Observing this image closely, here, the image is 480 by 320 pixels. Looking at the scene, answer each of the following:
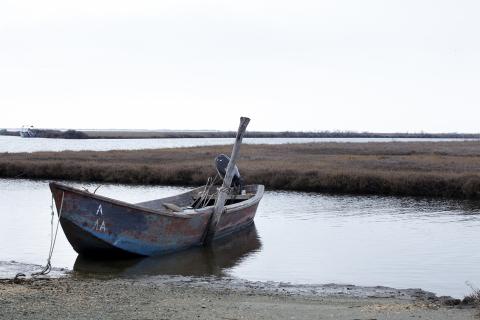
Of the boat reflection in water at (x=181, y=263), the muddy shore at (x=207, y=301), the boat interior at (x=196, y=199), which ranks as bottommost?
the boat reflection in water at (x=181, y=263)

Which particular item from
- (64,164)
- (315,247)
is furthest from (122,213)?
(64,164)

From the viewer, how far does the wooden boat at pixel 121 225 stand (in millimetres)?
14188

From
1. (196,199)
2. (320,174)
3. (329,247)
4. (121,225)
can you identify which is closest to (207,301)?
(121,225)

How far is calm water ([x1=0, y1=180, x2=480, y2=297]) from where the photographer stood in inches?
556

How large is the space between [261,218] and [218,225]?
527cm

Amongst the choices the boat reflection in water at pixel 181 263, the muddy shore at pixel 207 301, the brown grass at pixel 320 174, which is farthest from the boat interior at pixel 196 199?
the brown grass at pixel 320 174

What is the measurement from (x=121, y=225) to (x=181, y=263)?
1.63 metres

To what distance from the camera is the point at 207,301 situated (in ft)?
33.0

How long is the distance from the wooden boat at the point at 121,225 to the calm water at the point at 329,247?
0.33 m

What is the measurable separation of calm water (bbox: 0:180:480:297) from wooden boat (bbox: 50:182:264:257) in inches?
12.8

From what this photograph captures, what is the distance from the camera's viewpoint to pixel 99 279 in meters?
12.8

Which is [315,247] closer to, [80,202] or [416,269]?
[416,269]

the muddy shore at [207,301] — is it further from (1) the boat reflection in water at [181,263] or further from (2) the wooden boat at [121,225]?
(2) the wooden boat at [121,225]

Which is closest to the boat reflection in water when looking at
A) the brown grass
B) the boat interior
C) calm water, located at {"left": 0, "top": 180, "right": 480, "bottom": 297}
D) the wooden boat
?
calm water, located at {"left": 0, "top": 180, "right": 480, "bottom": 297}
